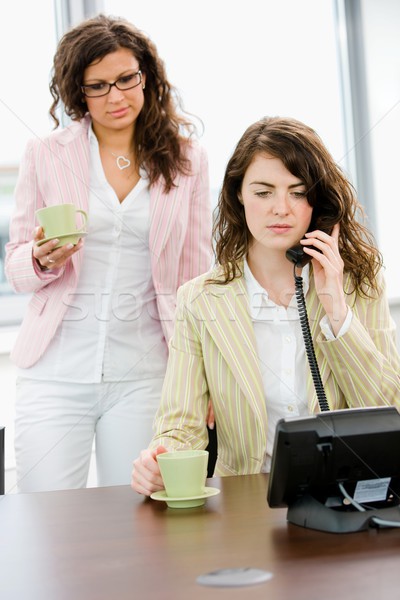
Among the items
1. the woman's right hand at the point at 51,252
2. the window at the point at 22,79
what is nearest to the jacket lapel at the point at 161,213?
the woman's right hand at the point at 51,252

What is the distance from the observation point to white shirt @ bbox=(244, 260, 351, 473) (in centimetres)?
157

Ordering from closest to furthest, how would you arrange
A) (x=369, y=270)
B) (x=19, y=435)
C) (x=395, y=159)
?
(x=369, y=270), (x=19, y=435), (x=395, y=159)

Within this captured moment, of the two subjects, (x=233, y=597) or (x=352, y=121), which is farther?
(x=352, y=121)

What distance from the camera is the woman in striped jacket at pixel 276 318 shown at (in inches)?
60.4

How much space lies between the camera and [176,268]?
6.93 feet

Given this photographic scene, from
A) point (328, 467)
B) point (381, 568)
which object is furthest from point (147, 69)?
point (381, 568)

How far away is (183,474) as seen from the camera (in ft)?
3.87

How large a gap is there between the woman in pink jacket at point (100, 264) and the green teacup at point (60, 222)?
0.09 ft

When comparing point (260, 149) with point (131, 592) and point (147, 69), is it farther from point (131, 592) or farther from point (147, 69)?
point (131, 592)

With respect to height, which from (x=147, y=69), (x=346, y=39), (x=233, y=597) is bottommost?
(x=233, y=597)

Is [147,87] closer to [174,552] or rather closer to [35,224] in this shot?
[35,224]

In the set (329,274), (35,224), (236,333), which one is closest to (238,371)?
(236,333)

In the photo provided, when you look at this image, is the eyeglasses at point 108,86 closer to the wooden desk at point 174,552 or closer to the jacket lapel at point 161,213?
the jacket lapel at point 161,213

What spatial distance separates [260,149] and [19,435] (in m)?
0.91
